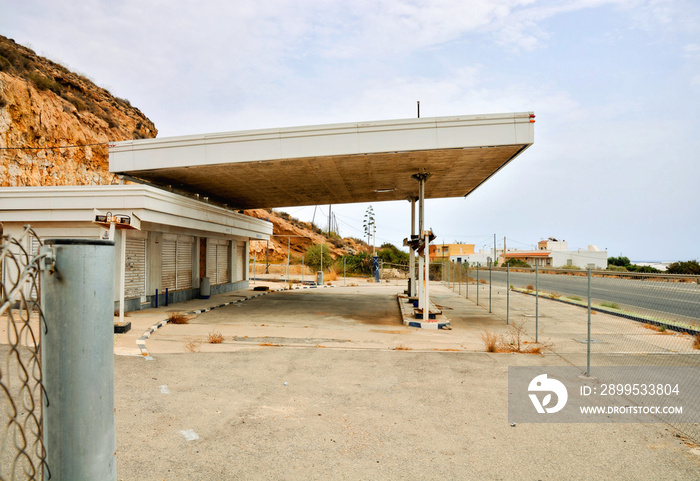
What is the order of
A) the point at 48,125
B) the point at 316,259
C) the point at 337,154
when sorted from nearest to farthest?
the point at 337,154 → the point at 48,125 → the point at 316,259

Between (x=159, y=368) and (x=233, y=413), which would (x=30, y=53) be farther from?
(x=233, y=413)

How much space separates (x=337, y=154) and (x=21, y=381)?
998 cm

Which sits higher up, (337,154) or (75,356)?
(337,154)

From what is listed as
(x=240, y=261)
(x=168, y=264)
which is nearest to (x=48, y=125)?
(x=240, y=261)

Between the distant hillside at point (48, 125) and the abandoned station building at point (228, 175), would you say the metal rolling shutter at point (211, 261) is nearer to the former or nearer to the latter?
the abandoned station building at point (228, 175)

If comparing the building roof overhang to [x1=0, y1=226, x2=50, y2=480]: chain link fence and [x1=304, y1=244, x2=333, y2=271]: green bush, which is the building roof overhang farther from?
[x1=304, y1=244, x2=333, y2=271]: green bush

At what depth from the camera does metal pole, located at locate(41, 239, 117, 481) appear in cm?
187

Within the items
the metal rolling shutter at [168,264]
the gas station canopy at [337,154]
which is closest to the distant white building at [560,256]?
the gas station canopy at [337,154]

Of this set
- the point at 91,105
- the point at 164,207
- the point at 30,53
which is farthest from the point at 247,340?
the point at 30,53

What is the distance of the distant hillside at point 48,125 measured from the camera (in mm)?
22359

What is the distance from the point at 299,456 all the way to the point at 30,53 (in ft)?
125

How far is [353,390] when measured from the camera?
6461mm

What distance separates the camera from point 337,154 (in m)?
12.3

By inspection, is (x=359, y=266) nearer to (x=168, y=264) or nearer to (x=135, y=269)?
(x=168, y=264)
